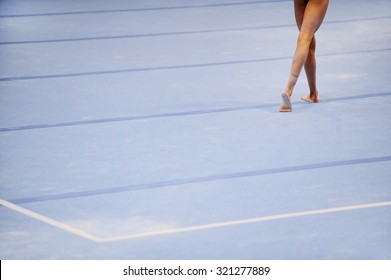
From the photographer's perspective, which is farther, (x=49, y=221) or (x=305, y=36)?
(x=305, y=36)

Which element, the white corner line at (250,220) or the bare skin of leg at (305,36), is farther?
the bare skin of leg at (305,36)

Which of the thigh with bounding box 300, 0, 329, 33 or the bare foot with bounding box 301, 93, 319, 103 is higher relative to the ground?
the thigh with bounding box 300, 0, 329, 33

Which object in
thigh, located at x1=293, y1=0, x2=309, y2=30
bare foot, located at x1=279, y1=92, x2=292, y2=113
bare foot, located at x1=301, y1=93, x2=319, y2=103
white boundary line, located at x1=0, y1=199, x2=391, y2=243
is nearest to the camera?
white boundary line, located at x1=0, y1=199, x2=391, y2=243

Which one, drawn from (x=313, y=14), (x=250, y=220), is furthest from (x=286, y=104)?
(x=250, y=220)

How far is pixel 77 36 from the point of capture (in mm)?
7594

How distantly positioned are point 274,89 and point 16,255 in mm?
2864

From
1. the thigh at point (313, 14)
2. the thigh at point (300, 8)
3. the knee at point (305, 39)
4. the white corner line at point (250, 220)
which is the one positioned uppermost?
the thigh at point (300, 8)

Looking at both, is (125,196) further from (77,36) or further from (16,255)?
(77,36)

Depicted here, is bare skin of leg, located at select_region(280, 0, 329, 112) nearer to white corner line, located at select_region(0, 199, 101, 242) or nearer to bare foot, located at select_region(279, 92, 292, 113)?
bare foot, located at select_region(279, 92, 292, 113)

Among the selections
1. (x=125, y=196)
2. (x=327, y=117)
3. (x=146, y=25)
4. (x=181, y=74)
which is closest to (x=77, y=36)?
(x=146, y=25)

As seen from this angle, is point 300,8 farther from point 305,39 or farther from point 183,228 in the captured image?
point 183,228

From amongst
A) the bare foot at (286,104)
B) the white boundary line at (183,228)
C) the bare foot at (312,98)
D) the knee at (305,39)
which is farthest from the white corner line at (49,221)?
the bare foot at (312,98)

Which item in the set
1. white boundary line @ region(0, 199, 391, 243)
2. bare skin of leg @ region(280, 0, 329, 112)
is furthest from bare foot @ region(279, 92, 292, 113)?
white boundary line @ region(0, 199, 391, 243)

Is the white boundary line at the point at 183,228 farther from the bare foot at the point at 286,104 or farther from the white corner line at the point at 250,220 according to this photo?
the bare foot at the point at 286,104
